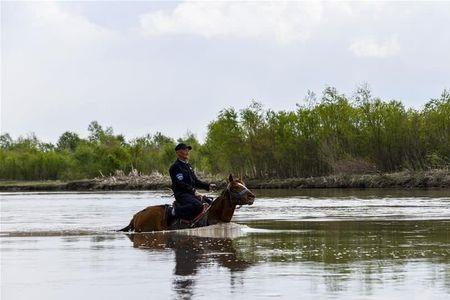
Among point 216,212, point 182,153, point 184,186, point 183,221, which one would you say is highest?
point 182,153

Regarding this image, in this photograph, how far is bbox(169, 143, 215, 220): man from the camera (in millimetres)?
22391

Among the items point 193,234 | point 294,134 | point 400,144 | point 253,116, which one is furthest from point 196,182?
point 253,116

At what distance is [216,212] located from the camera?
2270 centimetres

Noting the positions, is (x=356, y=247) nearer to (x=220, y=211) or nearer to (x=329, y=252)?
(x=329, y=252)

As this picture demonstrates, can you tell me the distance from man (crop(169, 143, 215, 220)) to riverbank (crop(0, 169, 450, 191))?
24.3m

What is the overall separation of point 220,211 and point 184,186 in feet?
3.31

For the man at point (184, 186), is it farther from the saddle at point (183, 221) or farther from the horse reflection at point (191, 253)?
the horse reflection at point (191, 253)

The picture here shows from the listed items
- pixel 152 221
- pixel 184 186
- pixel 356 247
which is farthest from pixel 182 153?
pixel 356 247

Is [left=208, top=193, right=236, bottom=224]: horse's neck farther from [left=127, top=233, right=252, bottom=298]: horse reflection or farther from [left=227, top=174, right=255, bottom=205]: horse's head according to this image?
[left=127, top=233, right=252, bottom=298]: horse reflection

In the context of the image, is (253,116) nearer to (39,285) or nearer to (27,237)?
(27,237)

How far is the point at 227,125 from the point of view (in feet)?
361

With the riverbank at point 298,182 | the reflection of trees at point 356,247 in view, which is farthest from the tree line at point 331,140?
the reflection of trees at point 356,247

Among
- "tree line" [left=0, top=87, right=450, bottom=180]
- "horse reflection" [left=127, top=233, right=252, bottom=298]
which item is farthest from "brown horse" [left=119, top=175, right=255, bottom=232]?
"tree line" [left=0, top=87, right=450, bottom=180]

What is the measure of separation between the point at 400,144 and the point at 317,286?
250ft
